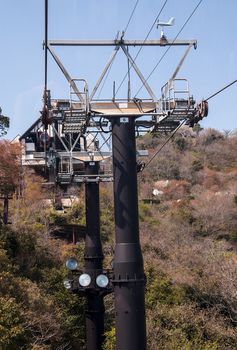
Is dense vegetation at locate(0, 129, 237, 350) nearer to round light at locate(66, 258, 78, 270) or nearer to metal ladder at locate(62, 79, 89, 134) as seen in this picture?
round light at locate(66, 258, 78, 270)

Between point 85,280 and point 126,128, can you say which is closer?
point 126,128

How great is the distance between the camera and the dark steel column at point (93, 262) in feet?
39.4

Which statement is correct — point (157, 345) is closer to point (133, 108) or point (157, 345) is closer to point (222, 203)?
point (133, 108)

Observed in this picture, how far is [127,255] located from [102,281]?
11.3ft

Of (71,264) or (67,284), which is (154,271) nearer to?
(71,264)

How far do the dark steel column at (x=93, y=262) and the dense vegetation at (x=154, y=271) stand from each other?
0.45 metres

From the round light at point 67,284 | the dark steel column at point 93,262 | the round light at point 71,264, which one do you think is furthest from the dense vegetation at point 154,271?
the round light at point 71,264

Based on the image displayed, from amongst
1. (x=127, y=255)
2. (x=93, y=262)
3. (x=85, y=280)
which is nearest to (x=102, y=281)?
(x=85, y=280)

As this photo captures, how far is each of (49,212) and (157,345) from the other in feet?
45.5

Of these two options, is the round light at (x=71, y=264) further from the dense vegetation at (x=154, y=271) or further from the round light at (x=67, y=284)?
the dense vegetation at (x=154, y=271)

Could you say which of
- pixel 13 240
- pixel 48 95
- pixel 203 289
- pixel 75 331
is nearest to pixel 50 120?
pixel 48 95

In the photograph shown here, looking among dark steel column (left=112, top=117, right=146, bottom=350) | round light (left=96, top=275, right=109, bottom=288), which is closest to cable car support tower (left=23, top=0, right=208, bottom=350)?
dark steel column (left=112, top=117, right=146, bottom=350)

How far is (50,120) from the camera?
28.1 feet

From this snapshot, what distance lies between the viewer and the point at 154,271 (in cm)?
1778
